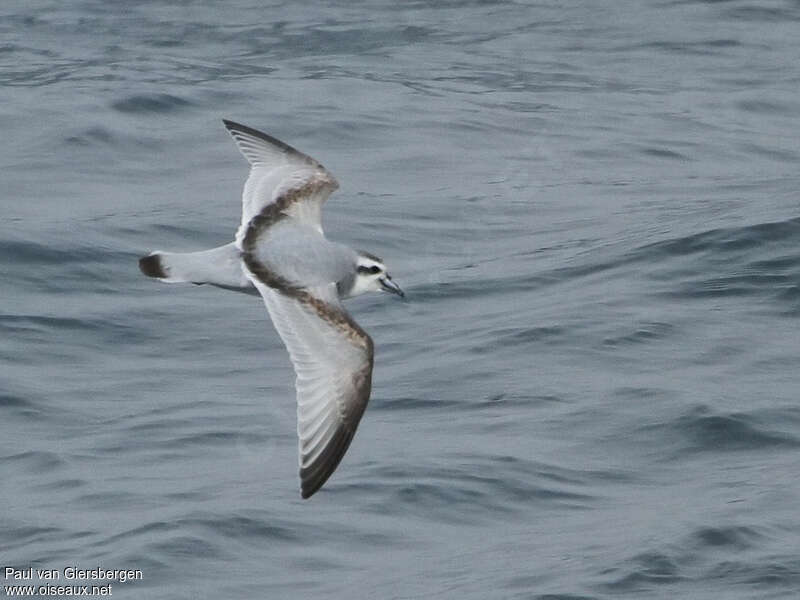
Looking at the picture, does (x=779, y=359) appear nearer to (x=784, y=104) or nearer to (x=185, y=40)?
(x=784, y=104)

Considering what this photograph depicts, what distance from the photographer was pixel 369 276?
10.5 m

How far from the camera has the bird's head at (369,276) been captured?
10398 millimetres

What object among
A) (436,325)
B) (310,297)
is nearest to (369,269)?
(310,297)

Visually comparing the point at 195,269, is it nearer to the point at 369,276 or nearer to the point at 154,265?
the point at 154,265

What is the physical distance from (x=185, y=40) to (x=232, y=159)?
690cm

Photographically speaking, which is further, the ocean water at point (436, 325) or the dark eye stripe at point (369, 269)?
the ocean water at point (436, 325)

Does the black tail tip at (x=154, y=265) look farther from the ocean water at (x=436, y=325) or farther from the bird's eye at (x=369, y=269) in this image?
the ocean water at (x=436, y=325)

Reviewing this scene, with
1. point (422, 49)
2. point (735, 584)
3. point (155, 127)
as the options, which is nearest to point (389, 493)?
point (735, 584)

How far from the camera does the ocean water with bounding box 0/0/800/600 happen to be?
11023 mm

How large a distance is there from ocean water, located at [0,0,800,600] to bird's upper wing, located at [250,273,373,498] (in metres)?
1.30

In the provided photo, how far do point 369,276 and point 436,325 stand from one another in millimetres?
4429

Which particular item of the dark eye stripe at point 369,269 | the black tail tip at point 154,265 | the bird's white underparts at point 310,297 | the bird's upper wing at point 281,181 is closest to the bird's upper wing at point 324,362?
the bird's white underparts at point 310,297

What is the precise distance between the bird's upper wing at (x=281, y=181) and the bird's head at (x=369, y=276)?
0.73 meters

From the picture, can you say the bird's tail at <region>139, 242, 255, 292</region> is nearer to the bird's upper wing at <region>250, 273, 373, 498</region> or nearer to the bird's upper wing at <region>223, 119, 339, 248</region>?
the bird's upper wing at <region>250, 273, 373, 498</region>
